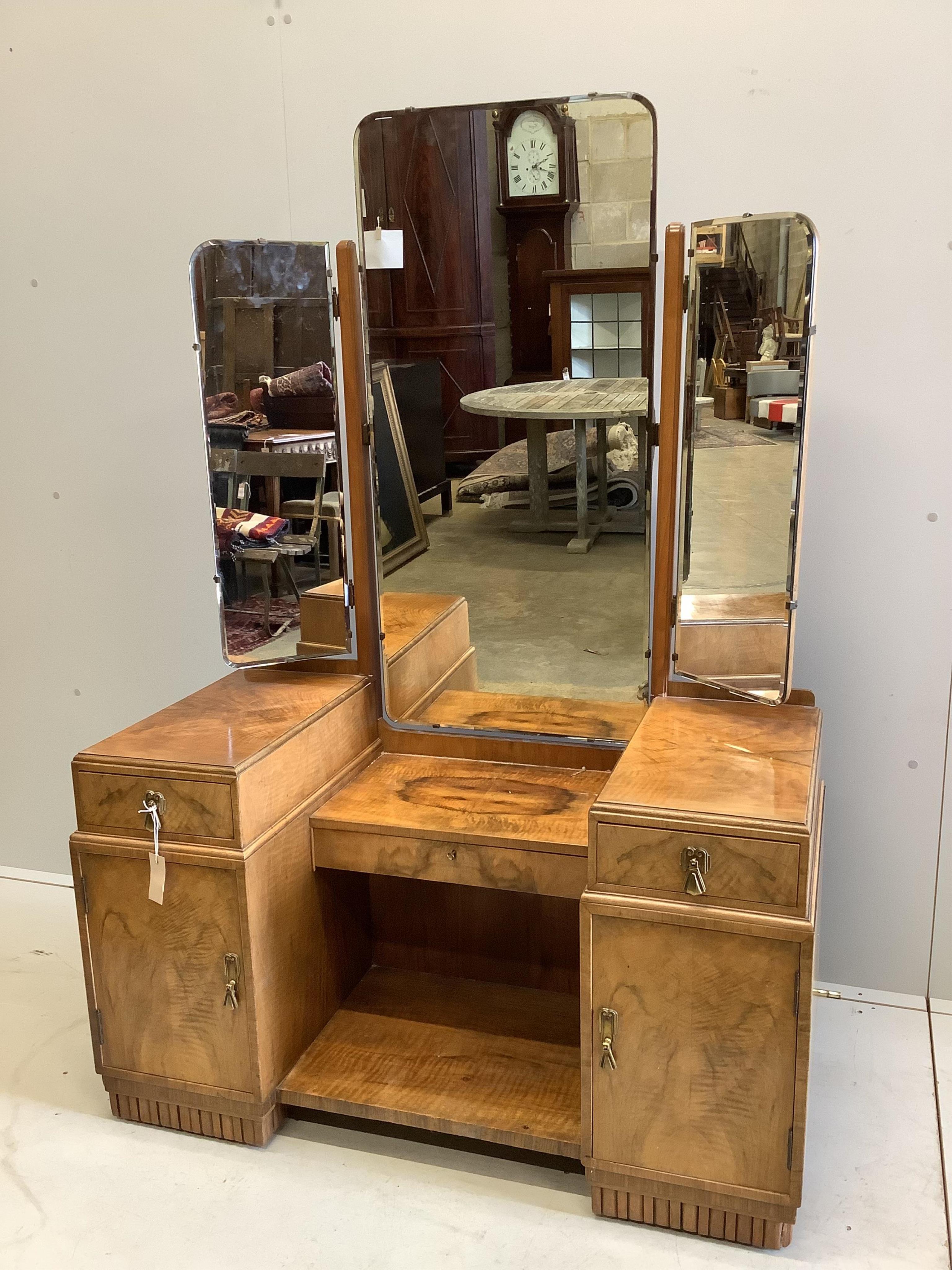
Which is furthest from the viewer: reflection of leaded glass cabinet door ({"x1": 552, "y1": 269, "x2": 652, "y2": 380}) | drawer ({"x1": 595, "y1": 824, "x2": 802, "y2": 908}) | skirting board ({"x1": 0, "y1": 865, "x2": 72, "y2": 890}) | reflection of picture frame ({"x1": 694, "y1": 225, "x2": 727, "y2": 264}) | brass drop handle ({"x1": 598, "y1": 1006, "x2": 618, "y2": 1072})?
skirting board ({"x1": 0, "y1": 865, "x2": 72, "y2": 890})

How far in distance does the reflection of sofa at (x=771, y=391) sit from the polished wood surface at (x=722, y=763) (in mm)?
489

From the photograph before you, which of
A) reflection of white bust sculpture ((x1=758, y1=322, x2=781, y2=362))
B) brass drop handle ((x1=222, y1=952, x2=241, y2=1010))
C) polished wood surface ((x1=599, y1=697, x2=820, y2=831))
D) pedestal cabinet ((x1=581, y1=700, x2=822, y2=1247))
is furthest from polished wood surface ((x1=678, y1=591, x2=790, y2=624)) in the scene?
brass drop handle ((x1=222, y1=952, x2=241, y2=1010))

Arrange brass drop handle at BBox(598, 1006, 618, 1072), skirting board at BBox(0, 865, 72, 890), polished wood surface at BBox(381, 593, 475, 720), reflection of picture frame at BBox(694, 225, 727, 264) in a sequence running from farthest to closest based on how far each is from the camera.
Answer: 1. skirting board at BBox(0, 865, 72, 890)
2. polished wood surface at BBox(381, 593, 475, 720)
3. reflection of picture frame at BBox(694, 225, 727, 264)
4. brass drop handle at BBox(598, 1006, 618, 1072)

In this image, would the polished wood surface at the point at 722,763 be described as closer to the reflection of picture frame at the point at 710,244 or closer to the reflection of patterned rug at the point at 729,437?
the reflection of patterned rug at the point at 729,437

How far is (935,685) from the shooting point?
2170 millimetres

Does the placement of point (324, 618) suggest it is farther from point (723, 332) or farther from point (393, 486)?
point (723, 332)

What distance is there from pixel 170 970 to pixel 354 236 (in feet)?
4.57

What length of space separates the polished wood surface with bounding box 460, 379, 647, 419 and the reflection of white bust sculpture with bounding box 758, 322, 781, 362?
214 mm

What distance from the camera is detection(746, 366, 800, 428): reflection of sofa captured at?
1.80 m

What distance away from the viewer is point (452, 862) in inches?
75.4

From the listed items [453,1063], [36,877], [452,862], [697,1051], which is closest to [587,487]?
[452,862]

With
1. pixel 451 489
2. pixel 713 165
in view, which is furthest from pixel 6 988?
pixel 713 165

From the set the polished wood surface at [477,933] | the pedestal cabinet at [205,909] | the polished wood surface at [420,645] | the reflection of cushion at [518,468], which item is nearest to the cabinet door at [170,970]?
the pedestal cabinet at [205,909]

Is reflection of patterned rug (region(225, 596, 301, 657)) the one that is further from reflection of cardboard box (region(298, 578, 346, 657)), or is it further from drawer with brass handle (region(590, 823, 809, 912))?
drawer with brass handle (region(590, 823, 809, 912))
